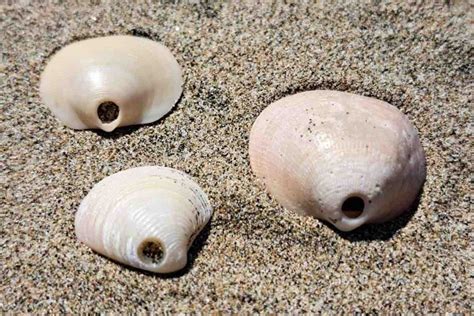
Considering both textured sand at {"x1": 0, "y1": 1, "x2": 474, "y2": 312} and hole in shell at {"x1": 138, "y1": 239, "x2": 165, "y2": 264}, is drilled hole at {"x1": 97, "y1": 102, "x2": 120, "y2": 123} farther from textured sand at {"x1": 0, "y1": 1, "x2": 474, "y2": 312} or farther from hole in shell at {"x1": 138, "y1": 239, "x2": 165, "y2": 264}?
hole in shell at {"x1": 138, "y1": 239, "x2": 165, "y2": 264}

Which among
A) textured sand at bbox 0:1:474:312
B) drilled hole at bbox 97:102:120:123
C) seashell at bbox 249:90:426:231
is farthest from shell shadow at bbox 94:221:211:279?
drilled hole at bbox 97:102:120:123

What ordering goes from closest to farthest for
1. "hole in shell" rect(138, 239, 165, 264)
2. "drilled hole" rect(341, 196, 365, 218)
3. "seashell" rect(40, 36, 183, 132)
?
"hole in shell" rect(138, 239, 165, 264), "drilled hole" rect(341, 196, 365, 218), "seashell" rect(40, 36, 183, 132)

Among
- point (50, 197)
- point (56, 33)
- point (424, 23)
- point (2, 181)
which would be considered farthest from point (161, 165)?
point (424, 23)

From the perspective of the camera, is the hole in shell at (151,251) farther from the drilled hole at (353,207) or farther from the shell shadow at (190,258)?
the drilled hole at (353,207)

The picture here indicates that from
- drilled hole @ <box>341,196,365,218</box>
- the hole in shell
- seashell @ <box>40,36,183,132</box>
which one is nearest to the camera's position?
the hole in shell

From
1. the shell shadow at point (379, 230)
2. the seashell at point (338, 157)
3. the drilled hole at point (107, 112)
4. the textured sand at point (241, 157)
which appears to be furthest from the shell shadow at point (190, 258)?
the drilled hole at point (107, 112)

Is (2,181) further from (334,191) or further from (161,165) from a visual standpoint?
(334,191)

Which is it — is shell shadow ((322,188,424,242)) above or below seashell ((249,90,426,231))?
below
